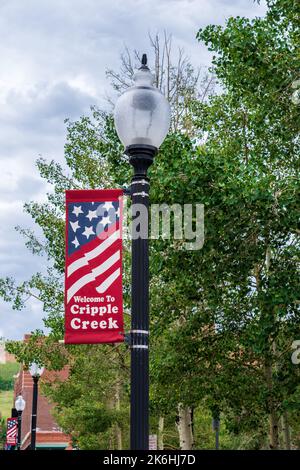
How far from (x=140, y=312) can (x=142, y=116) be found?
1.76 m

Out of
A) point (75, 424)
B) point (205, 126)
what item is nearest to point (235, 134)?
point (205, 126)

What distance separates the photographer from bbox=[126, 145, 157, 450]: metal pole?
21.0 feet

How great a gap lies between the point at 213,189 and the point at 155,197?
158 centimetres

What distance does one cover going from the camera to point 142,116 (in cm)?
683

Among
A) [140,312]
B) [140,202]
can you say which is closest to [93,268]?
[140,312]

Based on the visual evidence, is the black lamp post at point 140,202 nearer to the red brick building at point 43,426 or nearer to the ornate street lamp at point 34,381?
the ornate street lamp at point 34,381

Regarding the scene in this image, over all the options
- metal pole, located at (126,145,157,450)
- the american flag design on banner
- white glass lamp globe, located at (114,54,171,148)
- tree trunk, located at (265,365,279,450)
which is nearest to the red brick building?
the american flag design on banner

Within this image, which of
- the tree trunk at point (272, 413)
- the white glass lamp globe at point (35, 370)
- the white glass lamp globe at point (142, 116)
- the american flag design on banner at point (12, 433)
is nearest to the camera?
the white glass lamp globe at point (142, 116)

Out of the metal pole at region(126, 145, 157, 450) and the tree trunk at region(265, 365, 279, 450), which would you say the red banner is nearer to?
the metal pole at region(126, 145, 157, 450)

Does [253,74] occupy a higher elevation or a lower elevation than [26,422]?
higher

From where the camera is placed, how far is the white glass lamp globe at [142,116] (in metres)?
6.84

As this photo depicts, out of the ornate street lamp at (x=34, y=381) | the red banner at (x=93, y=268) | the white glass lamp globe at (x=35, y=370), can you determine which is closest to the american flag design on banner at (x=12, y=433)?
the ornate street lamp at (x=34, y=381)

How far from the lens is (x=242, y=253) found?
16125mm

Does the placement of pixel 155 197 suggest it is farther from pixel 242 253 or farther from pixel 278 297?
pixel 278 297
